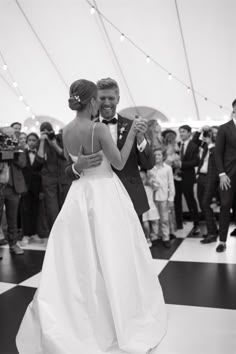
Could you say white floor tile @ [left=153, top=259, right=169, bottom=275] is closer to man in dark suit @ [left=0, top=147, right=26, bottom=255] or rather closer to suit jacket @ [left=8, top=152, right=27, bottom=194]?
man in dark suit @ [left=0, top=147, right=26, bottom=255]

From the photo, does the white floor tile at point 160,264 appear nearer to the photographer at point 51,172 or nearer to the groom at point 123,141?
the groom at point 123,141

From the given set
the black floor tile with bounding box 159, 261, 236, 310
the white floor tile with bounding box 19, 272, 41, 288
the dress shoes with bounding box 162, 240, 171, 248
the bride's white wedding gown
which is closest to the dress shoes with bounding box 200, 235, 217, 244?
the dress shoes with bounding box 162, 240, 171, 248

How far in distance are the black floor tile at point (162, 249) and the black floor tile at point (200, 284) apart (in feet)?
0.71

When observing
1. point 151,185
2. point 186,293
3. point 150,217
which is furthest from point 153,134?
point 186,293

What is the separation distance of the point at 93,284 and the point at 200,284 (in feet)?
3.56

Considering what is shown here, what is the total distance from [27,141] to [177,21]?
3.56 m

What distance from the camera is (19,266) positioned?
3.01 meters

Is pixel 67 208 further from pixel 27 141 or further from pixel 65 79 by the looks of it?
pixel 65 79

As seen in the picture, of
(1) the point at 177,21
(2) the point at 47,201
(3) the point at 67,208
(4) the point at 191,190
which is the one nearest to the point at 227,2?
(1) the point at 177,21

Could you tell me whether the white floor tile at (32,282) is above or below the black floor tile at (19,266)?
above

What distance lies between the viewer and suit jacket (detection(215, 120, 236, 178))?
119 inches

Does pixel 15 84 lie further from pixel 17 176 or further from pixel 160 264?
pixel 160 264

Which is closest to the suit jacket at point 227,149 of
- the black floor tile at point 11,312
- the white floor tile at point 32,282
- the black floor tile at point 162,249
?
the black floor tile at point 162,249

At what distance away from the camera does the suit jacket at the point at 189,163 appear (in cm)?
407
